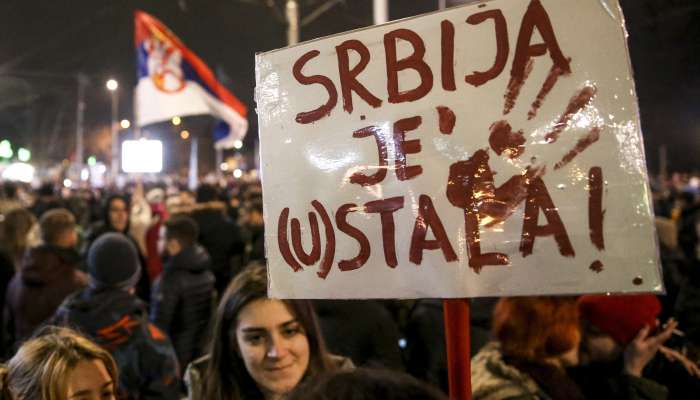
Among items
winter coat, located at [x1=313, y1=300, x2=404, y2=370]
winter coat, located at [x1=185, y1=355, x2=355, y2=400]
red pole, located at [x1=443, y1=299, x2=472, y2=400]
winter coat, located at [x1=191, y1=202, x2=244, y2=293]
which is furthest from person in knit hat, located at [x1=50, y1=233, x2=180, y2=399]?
winter coat, located at [x1=191, y1=202, x2=244, y2=293]

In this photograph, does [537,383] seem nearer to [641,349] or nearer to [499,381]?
[499,381]

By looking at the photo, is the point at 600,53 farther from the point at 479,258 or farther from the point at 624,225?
the point at 479,258

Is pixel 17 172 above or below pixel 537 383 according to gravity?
above

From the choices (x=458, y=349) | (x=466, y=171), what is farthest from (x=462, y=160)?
(x=458, y=349)

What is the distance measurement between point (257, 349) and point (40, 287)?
252 cm

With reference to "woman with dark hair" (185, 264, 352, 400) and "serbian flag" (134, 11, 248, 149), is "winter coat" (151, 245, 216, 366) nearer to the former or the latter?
"woman with dark hair" (185, 264, 352, 400)

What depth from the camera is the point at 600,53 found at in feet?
5.12

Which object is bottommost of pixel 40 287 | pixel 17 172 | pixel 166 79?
pixel 40 287

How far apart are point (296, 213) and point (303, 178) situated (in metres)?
0.11

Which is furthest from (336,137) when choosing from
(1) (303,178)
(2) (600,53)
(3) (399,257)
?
(2) (600,53)

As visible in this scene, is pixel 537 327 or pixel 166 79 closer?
pixel 537 327

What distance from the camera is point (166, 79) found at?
397 inches

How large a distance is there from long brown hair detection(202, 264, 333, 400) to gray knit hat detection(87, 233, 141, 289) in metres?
1.13

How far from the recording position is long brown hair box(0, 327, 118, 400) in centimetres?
216
